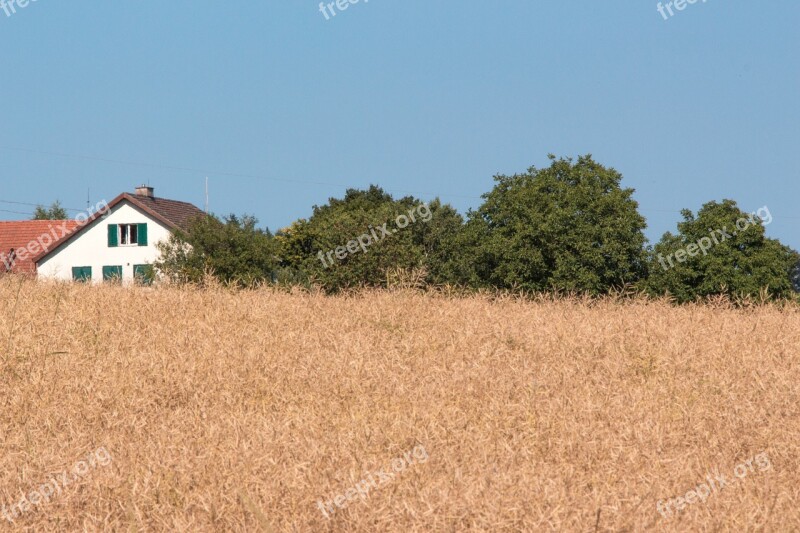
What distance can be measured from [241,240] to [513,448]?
44.5m

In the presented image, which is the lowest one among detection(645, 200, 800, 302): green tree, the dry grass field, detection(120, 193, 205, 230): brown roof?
the dry grass field

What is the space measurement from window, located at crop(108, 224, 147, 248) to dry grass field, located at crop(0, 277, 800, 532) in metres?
53.0

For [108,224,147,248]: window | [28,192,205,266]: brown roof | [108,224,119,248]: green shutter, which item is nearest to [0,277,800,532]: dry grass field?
[28,192,205,266]: brown roof

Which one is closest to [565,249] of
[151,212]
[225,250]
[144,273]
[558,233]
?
[558,233]

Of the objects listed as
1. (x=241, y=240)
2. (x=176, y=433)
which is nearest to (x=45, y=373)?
(x=176, y=433)

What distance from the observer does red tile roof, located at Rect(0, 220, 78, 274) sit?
66.6 meters

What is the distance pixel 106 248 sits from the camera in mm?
65438

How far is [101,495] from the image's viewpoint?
5766 millimetres

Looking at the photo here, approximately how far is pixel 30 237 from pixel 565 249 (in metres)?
49.8

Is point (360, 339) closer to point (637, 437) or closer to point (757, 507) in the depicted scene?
point (637, 437)

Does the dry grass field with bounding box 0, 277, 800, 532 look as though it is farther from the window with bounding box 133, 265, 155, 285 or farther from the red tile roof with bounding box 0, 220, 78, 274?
the red tile roof with bounding box 0, 220, 78, 274

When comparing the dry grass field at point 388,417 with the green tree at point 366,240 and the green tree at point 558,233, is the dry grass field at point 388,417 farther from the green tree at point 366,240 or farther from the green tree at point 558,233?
the green tree at point 558,233

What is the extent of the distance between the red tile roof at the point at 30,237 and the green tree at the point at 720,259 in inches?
1869

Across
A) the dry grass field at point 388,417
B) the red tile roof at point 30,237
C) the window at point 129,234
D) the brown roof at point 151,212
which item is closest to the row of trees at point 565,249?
the brown roof at point 151,212
